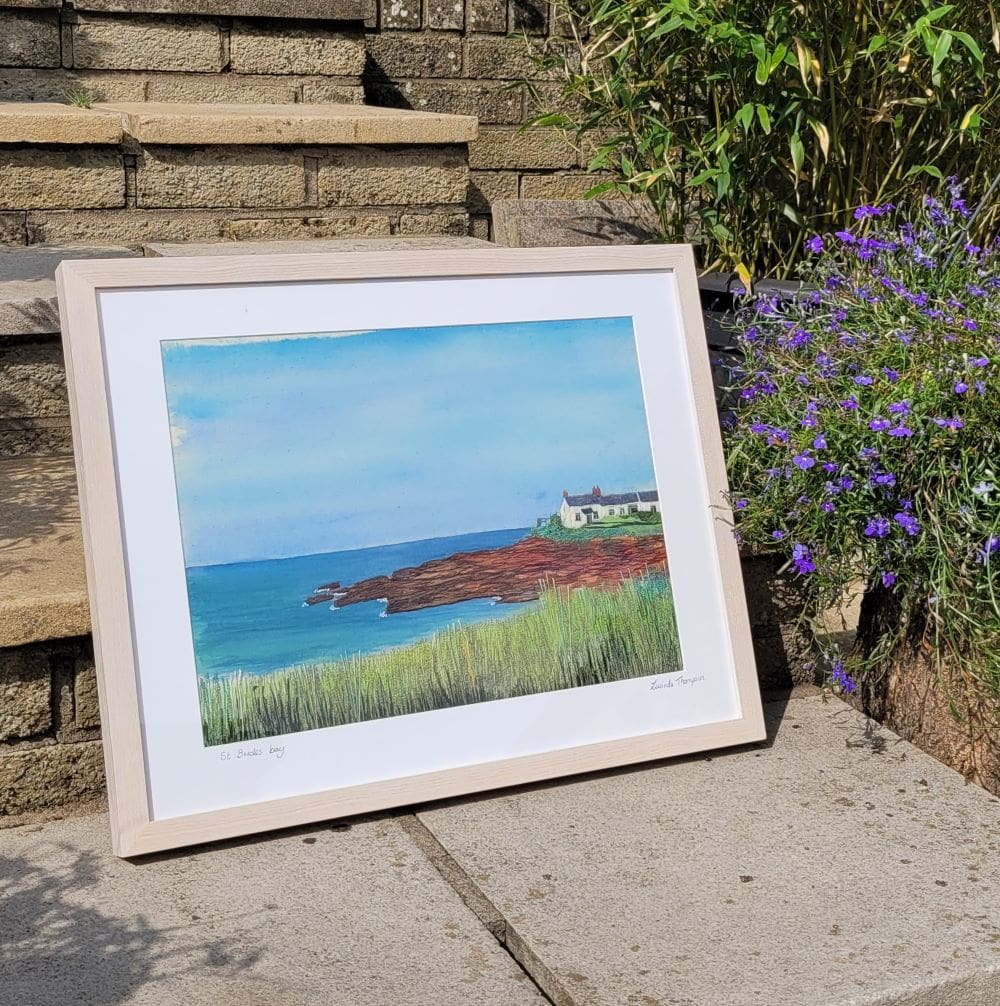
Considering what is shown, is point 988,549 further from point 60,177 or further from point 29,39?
point 29,39

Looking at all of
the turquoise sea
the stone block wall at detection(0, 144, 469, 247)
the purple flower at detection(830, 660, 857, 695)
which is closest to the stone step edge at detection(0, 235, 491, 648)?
the stone block wall at detection(0, 144, 469, 247)

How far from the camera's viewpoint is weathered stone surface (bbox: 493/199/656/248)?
12.4 feet

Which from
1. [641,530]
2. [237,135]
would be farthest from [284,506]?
[237,135]

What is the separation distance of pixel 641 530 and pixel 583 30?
235 centimetres

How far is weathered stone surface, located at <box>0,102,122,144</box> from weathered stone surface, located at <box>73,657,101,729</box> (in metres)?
1.63

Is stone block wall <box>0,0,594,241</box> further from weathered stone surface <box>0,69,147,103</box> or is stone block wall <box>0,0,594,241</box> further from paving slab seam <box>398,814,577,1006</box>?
paving slab seam <box>398,814,577,1006</box>

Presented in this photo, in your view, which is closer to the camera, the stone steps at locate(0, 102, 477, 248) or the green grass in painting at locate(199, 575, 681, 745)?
the green grass in painting at locate(199, 575, 681, 745)

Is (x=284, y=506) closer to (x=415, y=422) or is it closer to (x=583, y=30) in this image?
(x=415, y=422)

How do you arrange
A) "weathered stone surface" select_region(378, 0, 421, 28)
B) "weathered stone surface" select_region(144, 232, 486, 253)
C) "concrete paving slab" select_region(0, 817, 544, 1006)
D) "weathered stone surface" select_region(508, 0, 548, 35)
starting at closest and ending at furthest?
1. "concrete paving slab" select_region(0, 817, 544, 1006)
2. "weathered stone surface" select_region(144, 232, 486, 253)
3. "weathered stone surface" select_region(378, 0, 421, 28)
4. "weathered stone surface" select_region(508, 0, 548, 35)

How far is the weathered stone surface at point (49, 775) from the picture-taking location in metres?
2.04

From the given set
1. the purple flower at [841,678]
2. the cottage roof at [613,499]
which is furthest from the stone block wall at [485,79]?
the purple flower at [841,678]

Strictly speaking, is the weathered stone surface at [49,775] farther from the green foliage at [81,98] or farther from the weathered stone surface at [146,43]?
the weathered stone surface at [146,43]

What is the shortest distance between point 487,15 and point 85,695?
9.48 feet

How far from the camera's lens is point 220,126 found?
10.7 ft
